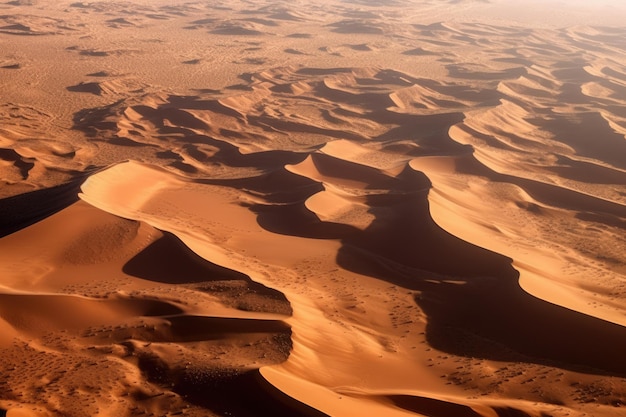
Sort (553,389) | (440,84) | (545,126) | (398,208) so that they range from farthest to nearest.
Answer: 1. (440,84)
2. (545,126)
3. (398,208)
4. (553,389)

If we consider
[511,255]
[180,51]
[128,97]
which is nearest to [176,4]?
[180,51]

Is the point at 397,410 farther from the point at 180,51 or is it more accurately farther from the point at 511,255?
the point at 180,51

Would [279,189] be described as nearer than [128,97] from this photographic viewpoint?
Yes

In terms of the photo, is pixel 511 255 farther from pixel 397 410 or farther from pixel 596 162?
pixel 596 162

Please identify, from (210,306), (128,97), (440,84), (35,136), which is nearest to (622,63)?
(440,84)

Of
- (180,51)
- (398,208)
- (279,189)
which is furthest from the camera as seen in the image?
(180,51)

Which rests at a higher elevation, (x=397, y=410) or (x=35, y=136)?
(x=397, y=410)
